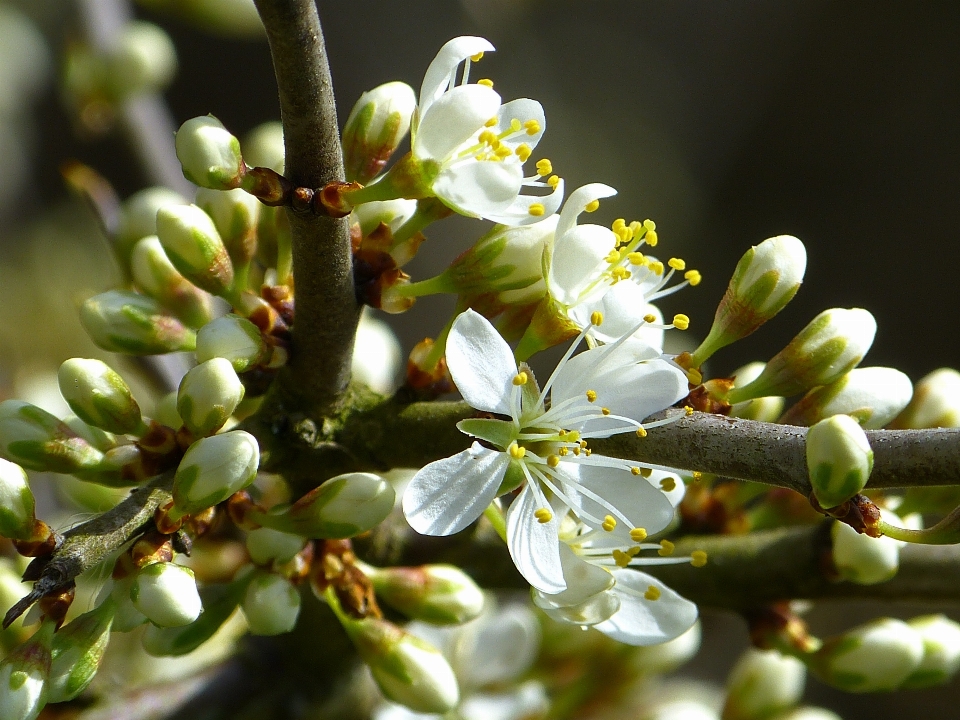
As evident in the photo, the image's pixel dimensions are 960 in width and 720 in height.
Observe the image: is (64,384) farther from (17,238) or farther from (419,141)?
(17,238)

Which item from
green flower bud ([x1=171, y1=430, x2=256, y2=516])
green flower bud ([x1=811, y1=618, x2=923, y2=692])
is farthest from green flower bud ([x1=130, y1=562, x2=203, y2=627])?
green flower bud ([x1=811, y1=618, x2=923, y2=692])

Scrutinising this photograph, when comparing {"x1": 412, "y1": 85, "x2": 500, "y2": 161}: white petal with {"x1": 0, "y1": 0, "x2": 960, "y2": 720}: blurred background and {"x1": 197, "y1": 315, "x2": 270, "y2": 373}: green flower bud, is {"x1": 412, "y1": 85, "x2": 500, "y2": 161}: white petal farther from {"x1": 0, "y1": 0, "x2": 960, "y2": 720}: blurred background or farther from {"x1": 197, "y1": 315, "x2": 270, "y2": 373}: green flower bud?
{"x1": 0, "y1": 0, "x2": 960, "y2": 720}: blurred background

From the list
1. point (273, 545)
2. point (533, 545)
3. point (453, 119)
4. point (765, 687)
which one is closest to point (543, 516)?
point (533, 545)

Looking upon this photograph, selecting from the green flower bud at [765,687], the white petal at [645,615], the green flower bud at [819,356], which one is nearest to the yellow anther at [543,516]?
the white petal at [645,615]

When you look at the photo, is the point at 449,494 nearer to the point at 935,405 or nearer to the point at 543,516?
the point at 543,516

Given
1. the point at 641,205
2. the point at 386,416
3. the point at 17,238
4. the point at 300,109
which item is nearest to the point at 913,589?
the point at 386,416
